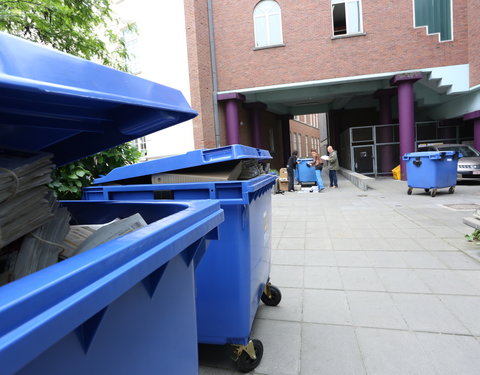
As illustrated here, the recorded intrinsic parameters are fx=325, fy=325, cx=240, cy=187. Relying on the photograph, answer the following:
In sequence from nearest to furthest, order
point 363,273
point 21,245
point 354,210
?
point 21,245 → point 363,273 → point 354,210

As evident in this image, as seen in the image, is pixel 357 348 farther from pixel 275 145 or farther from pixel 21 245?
pixel 275 145

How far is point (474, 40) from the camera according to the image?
13336 millimetres

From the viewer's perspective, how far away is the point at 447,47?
1405 centimetres

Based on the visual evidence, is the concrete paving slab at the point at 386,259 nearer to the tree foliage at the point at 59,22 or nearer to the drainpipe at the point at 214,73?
the tree foliage at the point at 59,22

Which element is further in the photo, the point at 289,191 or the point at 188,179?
the point at 289,191

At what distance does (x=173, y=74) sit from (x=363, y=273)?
14.8 m

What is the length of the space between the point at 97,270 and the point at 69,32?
5.23 m

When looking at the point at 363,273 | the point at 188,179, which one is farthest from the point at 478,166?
the point at 188,179

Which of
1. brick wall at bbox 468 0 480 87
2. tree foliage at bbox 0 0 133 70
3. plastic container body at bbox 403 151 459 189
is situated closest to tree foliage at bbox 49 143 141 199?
tree foliage at bbox 0 0 133 70

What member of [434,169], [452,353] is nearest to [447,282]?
[452,353]

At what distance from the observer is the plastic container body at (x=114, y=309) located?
64 cm

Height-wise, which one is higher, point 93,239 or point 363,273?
point 93,239

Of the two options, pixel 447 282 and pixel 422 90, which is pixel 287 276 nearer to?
pixel 447 282

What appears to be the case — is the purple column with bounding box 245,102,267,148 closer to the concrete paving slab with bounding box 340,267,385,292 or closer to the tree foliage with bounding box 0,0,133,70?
the tree foliage with bounding box 0,0,133,70
